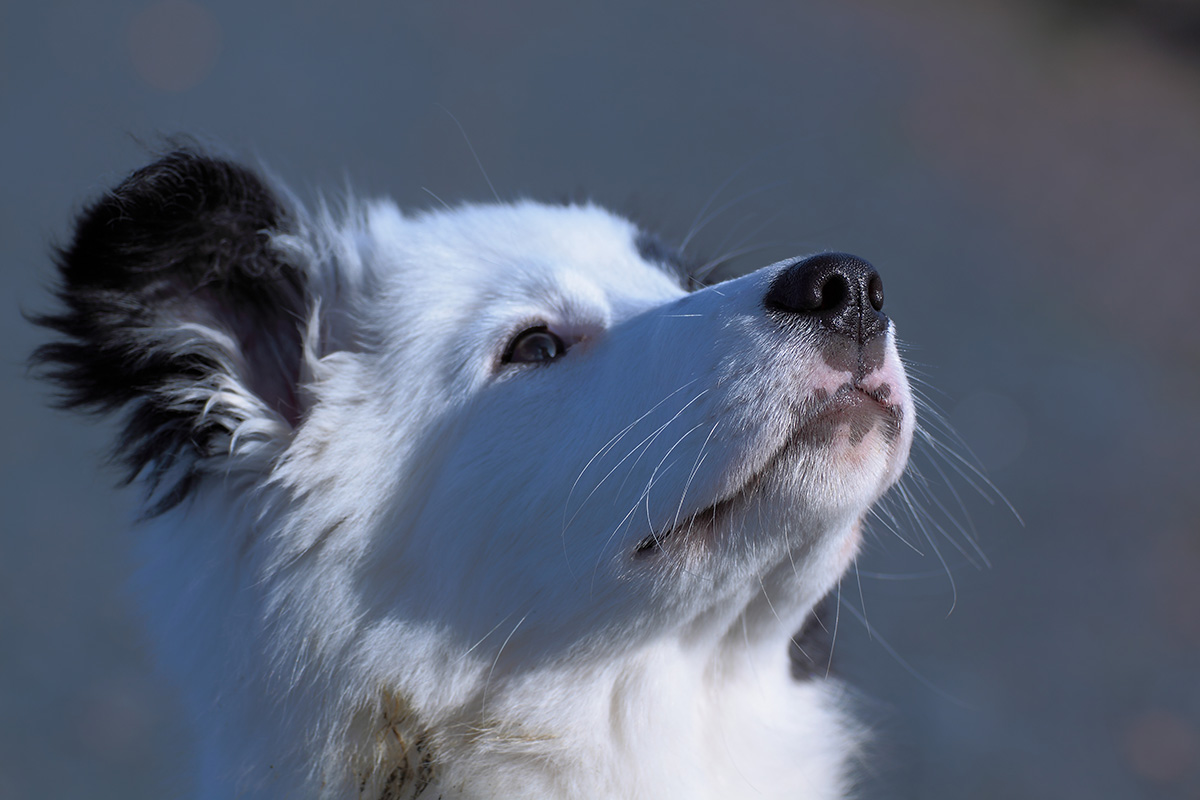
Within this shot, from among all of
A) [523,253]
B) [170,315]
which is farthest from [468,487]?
[170,315]

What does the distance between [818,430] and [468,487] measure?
2.32ft

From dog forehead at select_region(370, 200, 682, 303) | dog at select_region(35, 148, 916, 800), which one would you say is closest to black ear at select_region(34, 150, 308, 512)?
Answer: dog at select_region(35, 148, 916, 800)

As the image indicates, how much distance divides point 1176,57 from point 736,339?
951 cm

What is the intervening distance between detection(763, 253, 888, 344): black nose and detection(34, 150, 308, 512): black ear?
1.08 meters

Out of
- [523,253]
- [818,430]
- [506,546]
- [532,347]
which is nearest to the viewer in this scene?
[818,430]

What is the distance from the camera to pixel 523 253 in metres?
2.32

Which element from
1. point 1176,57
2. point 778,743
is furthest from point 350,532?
point 1176,57

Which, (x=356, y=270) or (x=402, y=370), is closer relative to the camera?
(x=402, y=370)

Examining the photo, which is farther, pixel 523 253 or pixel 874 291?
pixel 523 253

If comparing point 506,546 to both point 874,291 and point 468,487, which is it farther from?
point 874,291

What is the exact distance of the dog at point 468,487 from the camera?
6.07 ft

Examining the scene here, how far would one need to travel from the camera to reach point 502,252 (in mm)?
2342

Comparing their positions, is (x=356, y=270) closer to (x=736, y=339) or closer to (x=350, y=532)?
(x=350, y=532)

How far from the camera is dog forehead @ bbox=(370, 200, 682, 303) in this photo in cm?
227
